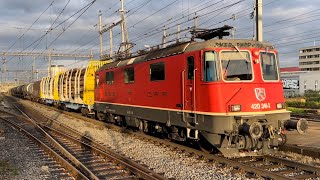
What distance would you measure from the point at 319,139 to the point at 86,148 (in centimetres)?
844

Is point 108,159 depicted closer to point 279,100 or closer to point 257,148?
point 257,148

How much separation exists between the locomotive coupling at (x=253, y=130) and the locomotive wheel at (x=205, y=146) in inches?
66.7

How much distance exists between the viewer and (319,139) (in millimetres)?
13172

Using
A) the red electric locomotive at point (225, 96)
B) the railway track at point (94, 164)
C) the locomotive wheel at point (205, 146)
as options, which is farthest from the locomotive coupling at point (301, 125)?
the railway track at point (94, 164)

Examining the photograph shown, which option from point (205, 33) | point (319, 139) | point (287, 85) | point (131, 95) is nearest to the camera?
point (205, 33)

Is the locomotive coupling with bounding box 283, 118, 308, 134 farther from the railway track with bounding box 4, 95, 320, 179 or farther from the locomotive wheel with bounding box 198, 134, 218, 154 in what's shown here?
the locomotive wheel with bounding box 198, 134, 218, 154

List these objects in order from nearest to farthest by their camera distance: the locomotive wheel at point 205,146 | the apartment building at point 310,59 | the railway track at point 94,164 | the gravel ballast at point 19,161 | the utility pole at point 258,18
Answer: the railway track at point 94,164
the gravel ballast at point 19,161
the locomotive wheel at point 205,146
the utility pole at point 258,18
the apartment building at point 310,59

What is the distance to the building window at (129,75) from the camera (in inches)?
601

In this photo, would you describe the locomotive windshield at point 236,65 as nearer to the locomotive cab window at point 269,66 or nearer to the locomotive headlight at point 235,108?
the locomotive cab window at point 269,66

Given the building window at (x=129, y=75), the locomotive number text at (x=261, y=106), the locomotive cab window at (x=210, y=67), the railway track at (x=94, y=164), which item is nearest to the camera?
the railway track at (x=94, y=164)

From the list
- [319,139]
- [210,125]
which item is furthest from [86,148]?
[319,139]

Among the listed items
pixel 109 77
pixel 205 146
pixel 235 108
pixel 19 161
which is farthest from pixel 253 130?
pixel 109 77

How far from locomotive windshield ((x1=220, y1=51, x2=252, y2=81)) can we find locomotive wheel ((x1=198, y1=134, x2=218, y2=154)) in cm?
211

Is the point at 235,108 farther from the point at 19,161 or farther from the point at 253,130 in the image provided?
the point at 19,161
